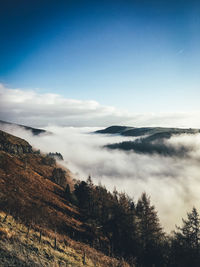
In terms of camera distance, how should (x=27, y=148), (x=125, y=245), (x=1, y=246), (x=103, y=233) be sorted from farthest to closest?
(x=27, y=148) < (x=103, y=233) < (x=125, y=245) < (x=1, y=246)

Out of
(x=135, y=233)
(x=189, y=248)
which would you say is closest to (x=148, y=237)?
(x=135, y=233)

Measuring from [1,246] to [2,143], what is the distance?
144m

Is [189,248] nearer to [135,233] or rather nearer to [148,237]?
[148,237]

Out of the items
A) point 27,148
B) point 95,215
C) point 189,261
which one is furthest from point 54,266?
point 27,148

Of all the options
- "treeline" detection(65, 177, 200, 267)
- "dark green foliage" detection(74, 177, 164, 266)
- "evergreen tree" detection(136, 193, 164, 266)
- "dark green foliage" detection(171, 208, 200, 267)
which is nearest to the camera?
"dark green foliage" detection(171, 208, 200, 267)

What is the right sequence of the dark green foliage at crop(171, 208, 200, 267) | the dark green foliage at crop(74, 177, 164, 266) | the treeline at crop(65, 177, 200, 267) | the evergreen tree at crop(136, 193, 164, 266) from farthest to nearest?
the dark green foliage at crop(74, 177, 164, 266) < the evergreen tree at crop(136, 193, 164, 266) < the treeline at crop(65, 177, 200, 267) < the dark green foliage at crop(171, 208, 200, 267)

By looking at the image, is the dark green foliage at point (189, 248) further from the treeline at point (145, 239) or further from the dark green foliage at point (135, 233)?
the dark green foliage at point (135, 233)

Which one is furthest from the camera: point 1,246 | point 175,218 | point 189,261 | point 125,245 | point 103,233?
point 175,218

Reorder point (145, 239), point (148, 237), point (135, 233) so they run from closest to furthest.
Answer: point (135, 233) → point (145, 239) → point (148, 237)

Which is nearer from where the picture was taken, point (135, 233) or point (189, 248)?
point (189, 248)

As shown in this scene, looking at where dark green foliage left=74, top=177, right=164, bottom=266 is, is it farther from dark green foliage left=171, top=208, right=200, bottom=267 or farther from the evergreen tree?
dark green foliage left=171, top=208, right=200, bottom=267

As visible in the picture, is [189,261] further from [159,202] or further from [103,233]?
[159,202]

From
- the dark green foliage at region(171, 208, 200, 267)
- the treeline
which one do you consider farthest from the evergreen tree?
the dark green foliage at region(171, 208, 200, 267)

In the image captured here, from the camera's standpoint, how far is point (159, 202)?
184m
